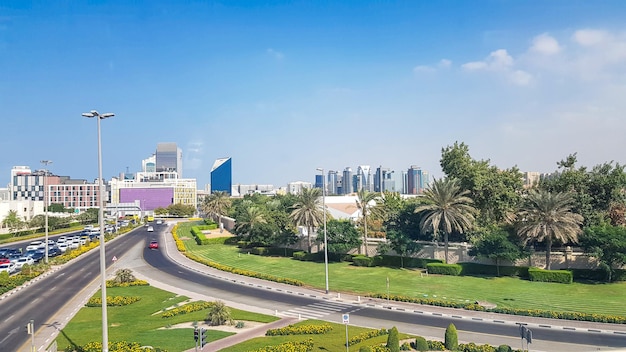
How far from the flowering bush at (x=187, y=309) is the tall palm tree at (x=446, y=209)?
1043 inches

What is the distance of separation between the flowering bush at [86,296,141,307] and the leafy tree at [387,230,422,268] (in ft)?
94.8

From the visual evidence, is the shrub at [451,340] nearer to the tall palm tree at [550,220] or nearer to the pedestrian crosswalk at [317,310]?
the pedestrian crosswalk at [317,310]

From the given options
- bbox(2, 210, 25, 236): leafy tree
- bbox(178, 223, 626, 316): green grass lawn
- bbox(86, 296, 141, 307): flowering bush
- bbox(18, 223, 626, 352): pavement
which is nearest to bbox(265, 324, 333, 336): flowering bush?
bbox(18, 223, 626, 352): pavement

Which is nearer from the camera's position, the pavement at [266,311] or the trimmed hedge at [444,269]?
the pavement at [266,311]

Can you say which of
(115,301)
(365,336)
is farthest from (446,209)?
(115,301)

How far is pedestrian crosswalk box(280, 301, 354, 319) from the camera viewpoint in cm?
3503

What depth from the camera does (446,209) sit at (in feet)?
172

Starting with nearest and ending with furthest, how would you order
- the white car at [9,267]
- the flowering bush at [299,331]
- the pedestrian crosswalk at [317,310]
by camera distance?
the flowering bush at [299,331] → the pedestrian crosswalk at [317,310] → the white car at [9,267]

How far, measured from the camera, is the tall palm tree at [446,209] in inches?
2048

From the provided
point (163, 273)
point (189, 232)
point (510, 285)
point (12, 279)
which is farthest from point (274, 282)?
point (189, 232)

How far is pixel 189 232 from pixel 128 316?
244 feet

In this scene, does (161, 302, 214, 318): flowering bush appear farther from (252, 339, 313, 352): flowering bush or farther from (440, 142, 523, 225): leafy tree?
(440, 142, 523, 225): leafy tree

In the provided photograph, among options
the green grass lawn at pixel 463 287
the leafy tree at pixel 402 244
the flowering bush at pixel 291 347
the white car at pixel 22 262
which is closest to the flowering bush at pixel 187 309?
the flowering bush at pixel 291 347

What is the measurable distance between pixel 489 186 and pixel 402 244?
1264 centimetres
